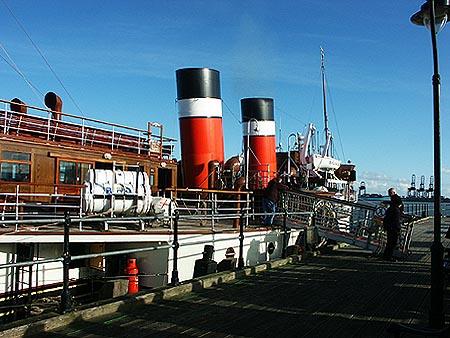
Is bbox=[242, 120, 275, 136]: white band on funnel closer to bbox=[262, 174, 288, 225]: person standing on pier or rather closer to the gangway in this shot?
the gangway

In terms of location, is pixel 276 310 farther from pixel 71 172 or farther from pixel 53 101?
pixel 53 101

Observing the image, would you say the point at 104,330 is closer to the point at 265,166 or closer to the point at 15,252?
the point at 15,252

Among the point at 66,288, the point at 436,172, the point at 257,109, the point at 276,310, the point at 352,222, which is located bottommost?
the point at 276,310

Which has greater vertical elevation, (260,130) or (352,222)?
(260,130)

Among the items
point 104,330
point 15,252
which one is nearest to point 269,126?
point 15,252

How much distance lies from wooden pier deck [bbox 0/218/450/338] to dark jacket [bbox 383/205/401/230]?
2.36m

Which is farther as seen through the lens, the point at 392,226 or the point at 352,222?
the point at 352,222

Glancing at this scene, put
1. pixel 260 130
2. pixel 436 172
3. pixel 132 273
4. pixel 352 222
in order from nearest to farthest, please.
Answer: pixel 436 172 → pixel 132 273 → pixel 352 222 → pixel 260 130

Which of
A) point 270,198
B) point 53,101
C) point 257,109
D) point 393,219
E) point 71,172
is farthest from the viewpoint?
point 257,109

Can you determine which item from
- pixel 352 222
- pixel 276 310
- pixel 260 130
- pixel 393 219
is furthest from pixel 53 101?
pixel 276 310

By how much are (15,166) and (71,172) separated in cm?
152

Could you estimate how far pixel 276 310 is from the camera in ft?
20.0

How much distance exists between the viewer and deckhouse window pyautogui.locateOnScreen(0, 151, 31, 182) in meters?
10.9

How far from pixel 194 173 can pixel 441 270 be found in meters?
13.2
